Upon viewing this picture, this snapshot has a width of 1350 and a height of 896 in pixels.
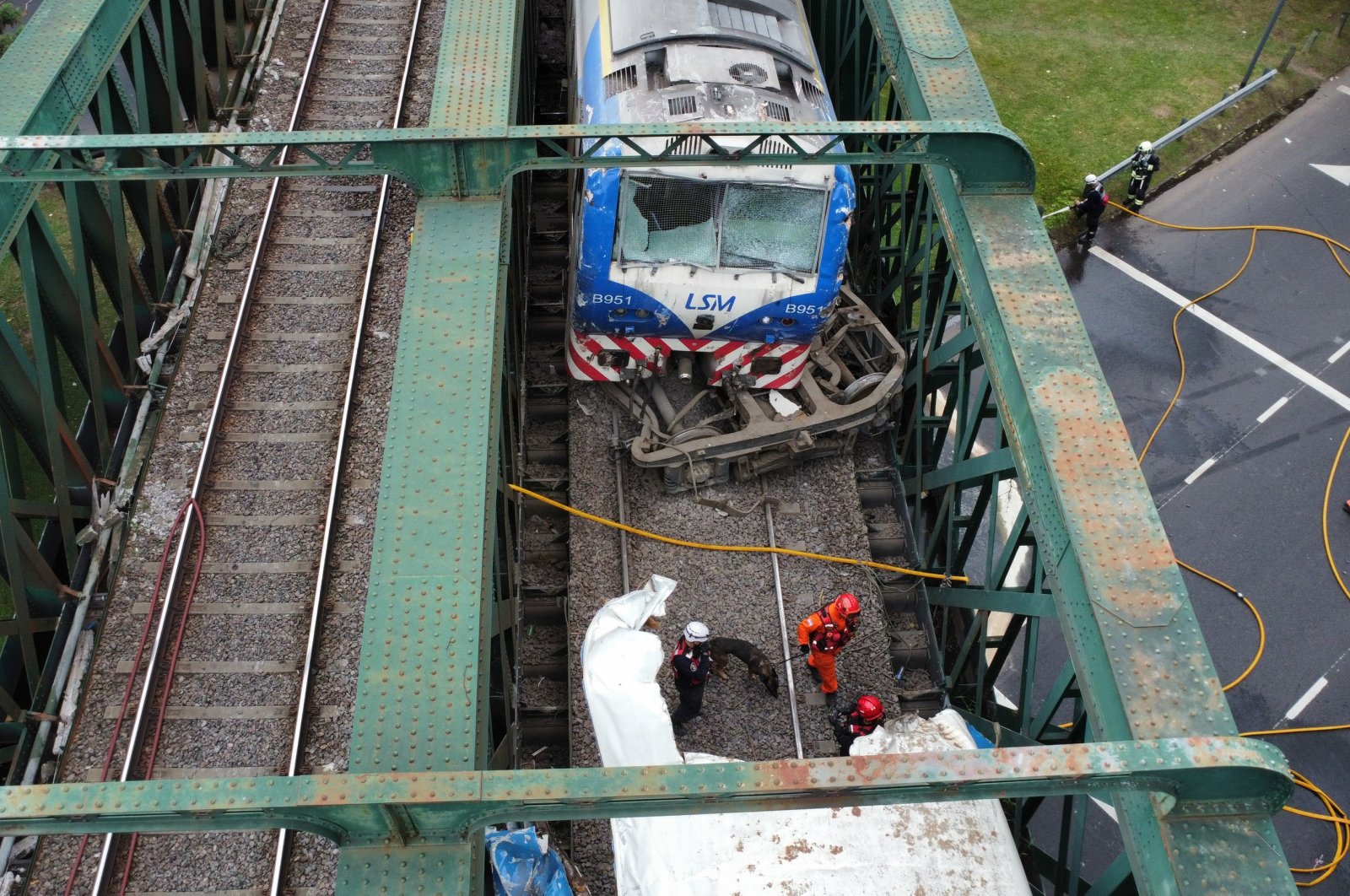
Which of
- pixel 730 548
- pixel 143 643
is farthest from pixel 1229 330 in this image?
pixel 143 643

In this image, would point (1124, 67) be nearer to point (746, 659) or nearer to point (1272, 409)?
point (1272, 409)

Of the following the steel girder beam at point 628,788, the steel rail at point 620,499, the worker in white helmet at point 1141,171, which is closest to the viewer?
the steel girder beam at point 628,788

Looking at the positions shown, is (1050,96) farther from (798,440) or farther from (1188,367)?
(798,440)

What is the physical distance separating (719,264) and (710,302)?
38 cm

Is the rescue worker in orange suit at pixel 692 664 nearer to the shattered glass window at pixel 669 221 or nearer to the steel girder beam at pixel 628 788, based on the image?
the steel girder beam at pixel 628 788

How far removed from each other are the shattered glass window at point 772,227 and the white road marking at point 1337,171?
41.0 ft

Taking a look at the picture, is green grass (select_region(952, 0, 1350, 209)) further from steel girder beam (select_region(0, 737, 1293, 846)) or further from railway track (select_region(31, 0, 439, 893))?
steel girder beam (select_region(0, 737, 1293, 846))

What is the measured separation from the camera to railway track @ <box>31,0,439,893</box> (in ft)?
24.7

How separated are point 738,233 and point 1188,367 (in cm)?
804

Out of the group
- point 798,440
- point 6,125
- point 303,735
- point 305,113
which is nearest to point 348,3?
point 305,113

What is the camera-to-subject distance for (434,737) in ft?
19.7

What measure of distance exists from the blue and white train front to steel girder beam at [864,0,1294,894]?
3.48 feet

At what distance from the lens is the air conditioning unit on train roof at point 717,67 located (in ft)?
33.0

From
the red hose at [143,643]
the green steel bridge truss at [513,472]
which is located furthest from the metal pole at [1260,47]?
the red hose at [143,643]
